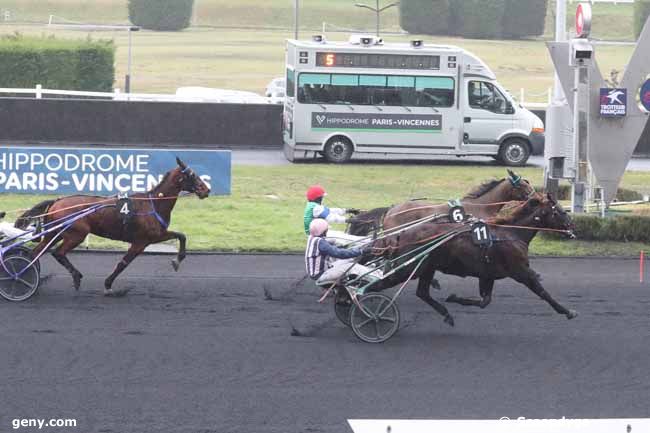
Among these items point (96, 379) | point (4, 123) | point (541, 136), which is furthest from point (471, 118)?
point (96, 379)

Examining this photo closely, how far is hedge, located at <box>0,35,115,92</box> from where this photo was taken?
119 feet

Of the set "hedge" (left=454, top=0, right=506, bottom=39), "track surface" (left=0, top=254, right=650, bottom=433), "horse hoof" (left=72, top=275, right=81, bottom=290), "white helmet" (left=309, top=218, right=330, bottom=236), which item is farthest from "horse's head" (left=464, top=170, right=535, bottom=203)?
"hedge" (left=454, top=0, right=506, bottom=39)

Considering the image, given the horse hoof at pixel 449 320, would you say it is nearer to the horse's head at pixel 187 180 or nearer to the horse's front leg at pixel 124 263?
the horse's head at pixel 187 180

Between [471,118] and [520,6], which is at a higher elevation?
[520,6]

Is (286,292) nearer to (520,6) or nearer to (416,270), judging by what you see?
(416,270)

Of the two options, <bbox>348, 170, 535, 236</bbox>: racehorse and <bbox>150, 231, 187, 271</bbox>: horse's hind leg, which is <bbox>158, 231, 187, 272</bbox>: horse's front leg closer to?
<bbox>150, 231, 187, 271</bbox>: horse's hind leg

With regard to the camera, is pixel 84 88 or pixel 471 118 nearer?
pixel 471 118

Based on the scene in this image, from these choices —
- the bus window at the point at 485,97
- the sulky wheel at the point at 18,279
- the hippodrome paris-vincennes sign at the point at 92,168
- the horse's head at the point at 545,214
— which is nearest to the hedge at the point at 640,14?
the bus window at the point at 485,97

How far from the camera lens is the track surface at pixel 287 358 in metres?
A: 9.12

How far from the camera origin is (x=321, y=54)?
26016 mm

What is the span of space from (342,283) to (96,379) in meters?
2.80

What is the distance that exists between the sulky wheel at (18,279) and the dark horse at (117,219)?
0.35 metres

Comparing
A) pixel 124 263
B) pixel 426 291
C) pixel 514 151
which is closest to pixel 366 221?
pixel 426 291

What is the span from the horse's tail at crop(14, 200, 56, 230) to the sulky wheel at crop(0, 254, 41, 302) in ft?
1.62
